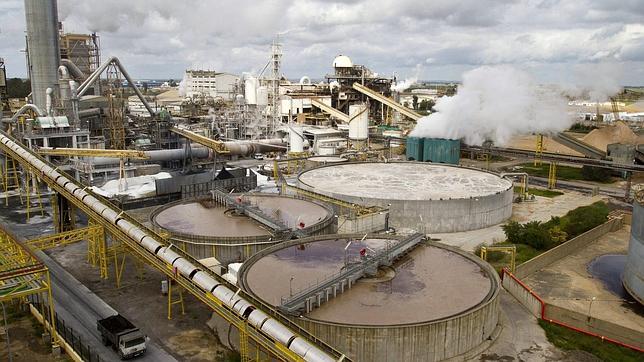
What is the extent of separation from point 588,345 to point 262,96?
281ft

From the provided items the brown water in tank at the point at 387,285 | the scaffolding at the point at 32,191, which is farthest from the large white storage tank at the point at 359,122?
the brown water in tank at the point at 387,285

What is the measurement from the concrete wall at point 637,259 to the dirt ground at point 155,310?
2626cm

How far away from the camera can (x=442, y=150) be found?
258 feet

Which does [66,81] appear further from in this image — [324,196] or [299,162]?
[324,196]

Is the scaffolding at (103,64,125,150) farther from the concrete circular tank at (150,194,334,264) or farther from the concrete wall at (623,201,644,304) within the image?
the concrete wall at (623,201,644,304)

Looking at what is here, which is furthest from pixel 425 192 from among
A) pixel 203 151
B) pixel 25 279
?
pixel 203 151

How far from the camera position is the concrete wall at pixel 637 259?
3316cm

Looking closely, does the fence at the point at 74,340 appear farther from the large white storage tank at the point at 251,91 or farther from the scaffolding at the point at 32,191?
the large white storage tank at the point at 251,91

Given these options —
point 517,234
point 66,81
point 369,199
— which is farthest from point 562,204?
point 66,81

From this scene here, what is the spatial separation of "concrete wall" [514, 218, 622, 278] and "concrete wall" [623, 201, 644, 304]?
5.85 metres

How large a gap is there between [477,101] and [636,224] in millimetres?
42863

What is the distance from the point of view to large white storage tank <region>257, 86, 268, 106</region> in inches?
4086

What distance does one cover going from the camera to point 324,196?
1953 inches

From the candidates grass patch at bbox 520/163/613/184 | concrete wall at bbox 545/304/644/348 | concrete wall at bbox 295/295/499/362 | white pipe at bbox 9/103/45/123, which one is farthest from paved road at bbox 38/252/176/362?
grass patch at bbox 520/163/613/184
